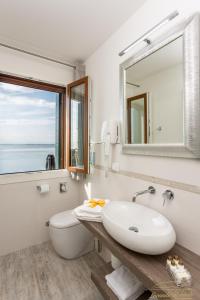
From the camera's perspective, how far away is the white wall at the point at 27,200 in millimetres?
1854

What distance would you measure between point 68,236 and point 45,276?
0.40 meters

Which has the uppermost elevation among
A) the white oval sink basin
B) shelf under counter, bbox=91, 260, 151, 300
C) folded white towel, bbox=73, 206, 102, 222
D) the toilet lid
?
the white oval sink basin

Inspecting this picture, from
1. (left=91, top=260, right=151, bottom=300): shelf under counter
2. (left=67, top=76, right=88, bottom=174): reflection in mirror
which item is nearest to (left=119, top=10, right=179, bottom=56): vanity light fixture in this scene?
(left=67, top=76, right=88, bottom=174): reflection in mirror

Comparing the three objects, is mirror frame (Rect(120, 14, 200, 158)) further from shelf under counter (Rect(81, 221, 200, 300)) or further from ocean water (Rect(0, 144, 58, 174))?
ocean water (Rect(0, 144, 58, 174))

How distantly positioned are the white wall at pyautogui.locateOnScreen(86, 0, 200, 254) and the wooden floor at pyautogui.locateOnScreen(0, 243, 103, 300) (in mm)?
784

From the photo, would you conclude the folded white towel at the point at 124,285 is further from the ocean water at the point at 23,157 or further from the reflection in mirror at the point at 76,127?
the ocean water at the point at 23,157

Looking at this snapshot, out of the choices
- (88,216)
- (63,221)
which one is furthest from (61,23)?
(63,221)

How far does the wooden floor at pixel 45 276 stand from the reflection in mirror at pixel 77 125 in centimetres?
→ 108

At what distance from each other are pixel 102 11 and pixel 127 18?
236mm

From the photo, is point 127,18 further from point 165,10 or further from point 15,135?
point 15,135

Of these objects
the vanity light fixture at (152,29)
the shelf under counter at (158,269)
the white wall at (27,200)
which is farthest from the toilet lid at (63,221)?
the vanity light fixture at (152,29)

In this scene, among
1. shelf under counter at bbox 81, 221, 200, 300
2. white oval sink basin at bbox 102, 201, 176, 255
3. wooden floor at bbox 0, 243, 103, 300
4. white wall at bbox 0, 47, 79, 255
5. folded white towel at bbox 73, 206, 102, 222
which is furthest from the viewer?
white wall at bbox 0, 47, 79, 255

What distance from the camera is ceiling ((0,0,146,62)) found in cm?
134

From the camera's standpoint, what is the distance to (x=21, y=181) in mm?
1948
